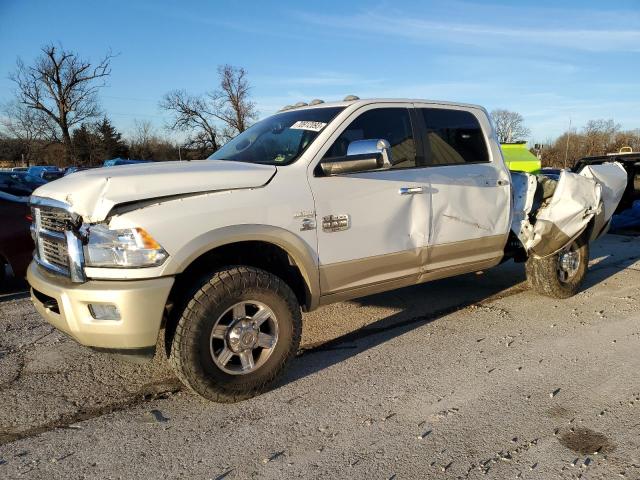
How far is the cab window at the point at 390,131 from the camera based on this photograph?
3.87 meters

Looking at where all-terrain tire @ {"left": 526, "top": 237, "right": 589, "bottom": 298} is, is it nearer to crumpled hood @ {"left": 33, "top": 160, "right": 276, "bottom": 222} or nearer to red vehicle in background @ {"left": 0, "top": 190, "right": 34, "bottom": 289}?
crumpled hood @ {"left": 33, "top": 160, "right": 276, "bottom": 222}

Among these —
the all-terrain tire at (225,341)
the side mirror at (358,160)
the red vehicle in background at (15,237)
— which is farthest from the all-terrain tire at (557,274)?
the red vehicle in background at (15,237)

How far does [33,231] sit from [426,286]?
4.26 m

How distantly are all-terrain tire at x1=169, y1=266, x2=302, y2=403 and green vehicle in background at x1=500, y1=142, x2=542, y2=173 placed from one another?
25.1 feet

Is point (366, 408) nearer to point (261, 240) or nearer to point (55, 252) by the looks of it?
point (261, 240)

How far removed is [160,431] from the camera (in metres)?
2.91

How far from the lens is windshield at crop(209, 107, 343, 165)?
3.71 m

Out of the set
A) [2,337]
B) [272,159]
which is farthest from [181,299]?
[2,337]

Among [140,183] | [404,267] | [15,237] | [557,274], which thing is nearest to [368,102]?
[404,267]

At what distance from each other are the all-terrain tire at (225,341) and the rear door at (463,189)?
1.48 m

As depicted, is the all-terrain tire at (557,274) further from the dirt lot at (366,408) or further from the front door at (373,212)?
the front door at (373,212)

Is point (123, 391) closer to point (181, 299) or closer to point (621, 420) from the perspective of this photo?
point (181, 299)

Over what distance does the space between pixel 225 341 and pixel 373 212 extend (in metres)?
1.42

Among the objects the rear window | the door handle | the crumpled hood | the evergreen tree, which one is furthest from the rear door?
the evergreen tree
